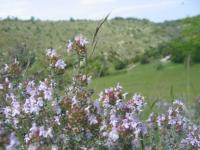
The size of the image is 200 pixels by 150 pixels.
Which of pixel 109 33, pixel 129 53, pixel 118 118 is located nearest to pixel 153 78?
pixel 129 53

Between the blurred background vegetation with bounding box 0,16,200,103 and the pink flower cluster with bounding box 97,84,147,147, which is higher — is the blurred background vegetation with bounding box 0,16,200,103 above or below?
below

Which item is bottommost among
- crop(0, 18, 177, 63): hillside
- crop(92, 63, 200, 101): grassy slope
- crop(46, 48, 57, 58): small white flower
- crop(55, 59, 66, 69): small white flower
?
crop(0, 18, 177, 63): hillside

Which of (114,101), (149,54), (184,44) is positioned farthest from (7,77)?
(149,54)

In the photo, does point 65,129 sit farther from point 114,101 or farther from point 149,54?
point 149,54

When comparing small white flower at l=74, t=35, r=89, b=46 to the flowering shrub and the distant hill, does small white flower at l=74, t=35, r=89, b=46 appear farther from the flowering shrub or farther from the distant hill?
the distant hill

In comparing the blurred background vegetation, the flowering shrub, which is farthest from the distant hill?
the flowering shrub

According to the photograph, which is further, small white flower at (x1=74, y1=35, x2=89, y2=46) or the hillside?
the hillside

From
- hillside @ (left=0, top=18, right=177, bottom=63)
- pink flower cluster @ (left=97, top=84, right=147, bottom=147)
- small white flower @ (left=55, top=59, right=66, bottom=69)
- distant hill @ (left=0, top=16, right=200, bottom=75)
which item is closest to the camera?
pink flower cluster @ (left=97, top=84, right=147, bottom=147)

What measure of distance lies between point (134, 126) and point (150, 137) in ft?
3.99

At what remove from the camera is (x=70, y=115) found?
330cm

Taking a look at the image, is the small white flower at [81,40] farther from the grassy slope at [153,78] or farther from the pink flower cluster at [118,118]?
the grassy slope at [153,78]

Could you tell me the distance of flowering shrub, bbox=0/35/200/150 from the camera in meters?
3.22

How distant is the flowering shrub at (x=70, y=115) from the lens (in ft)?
10.6

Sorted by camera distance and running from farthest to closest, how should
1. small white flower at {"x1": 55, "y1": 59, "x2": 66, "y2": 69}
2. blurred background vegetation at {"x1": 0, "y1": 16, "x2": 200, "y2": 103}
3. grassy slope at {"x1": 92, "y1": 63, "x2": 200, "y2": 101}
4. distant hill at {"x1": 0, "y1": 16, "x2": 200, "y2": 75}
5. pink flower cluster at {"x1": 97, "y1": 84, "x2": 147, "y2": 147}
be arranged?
1. distant hill at {"x1": 0, "y1": 16, "x2": 200, "y2": 75}
2. grassy slope at {"x1": 92, "y1": 63, "x2": 200, "y2": 101}
3. blurred background vegetation at {"x1": 0, "y1": 16, "x2": 200, "y2": 103}
4. small white flower at {"x1": 55, "y1": 59, "x2": 66, "y2": 69}
5. pink flower cluster at {"x1": 97, "y1": 84, "x2": 147, "y2": 147}
